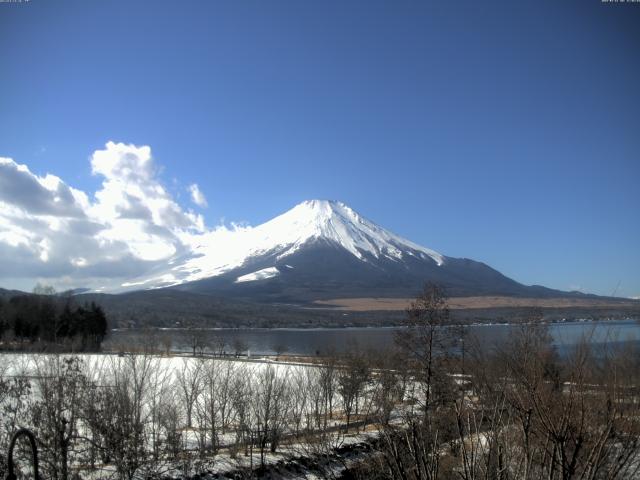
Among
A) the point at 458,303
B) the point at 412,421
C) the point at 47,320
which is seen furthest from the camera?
the point at 458,303

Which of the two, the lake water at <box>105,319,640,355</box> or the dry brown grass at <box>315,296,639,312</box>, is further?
the dry brown grass at <box>315,296,639,312</box>

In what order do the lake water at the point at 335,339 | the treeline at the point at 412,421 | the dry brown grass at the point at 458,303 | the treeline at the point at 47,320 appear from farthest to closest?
1. the dry brown grass at the point at 458,303
2. the treeline at the point at 47,320
3. the lake water at the point at 335,339
4. the treeline at the point at 412,421

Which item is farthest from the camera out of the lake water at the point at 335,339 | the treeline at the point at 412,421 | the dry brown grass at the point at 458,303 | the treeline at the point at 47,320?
the dry brown grass at the point at 458,303

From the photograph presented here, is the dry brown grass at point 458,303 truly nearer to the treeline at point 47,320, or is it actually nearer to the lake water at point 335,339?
the lake water at point 335,339

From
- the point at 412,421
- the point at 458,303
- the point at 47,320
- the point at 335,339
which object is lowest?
the point at 335,339

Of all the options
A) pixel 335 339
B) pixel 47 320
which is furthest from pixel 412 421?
pixel 335 339

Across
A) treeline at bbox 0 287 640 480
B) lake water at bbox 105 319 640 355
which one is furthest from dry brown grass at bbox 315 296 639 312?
treeline at bbox 0 287 640 480

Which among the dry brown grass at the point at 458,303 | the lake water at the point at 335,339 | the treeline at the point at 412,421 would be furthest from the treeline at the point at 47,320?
the dry brown grass at the point at 458,303

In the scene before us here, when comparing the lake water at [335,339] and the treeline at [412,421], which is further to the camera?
the lake water at [335,339]

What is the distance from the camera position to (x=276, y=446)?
18312 millimetres

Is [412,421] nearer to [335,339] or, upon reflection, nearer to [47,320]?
[47,320]

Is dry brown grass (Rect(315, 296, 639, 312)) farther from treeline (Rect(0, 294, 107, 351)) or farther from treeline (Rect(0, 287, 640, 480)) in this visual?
treeline (Rect(0, 287, 640, 480))

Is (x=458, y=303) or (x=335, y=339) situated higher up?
(x=458, y=303)

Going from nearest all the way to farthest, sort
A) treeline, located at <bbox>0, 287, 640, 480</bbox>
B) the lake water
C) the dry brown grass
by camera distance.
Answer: treeline, located at <bbox>0, 287, 640, 480</bbox> → the lake water → the dry brown grass
